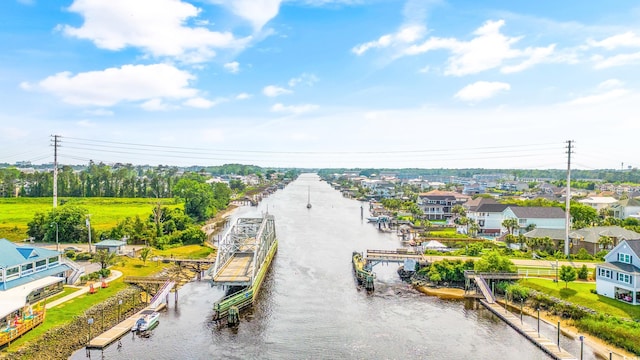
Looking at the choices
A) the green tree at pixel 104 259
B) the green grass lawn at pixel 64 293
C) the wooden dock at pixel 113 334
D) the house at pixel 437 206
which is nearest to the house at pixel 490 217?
the house at pixel 437 206

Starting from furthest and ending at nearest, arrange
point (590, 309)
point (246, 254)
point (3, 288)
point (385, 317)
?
point (246, 254) < point (385, 317) < point (590, 309) < point (3, 288)

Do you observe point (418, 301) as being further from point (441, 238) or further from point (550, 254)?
point (441, 238)

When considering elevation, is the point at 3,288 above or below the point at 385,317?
above

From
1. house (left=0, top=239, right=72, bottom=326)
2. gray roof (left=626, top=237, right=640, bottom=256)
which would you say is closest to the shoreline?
gray roof (left=626, top=237, right=640, bottom=256)

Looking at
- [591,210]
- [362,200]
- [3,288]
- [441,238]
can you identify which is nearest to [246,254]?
[3,288]

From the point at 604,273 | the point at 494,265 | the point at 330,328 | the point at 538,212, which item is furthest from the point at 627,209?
the point at 330,328

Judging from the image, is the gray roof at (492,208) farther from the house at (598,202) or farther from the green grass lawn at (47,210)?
the green grass lawn at (47,210)
